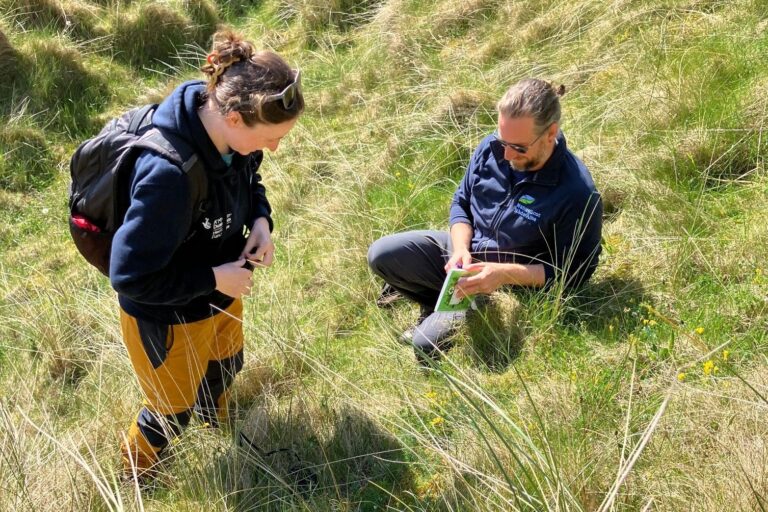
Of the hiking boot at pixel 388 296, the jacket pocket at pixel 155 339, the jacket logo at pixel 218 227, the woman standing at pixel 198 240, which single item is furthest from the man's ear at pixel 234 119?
the hiking boot at pixel 388 296

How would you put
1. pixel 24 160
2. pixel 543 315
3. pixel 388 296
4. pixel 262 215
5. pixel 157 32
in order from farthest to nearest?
1. pixel 157 32
2. pixel 24 160
3. pixel 388 296
4. pixel 543 315
5. pixel 262 215

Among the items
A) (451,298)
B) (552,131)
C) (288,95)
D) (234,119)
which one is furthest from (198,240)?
(552,131)

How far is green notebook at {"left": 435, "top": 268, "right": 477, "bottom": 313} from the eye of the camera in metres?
3.08

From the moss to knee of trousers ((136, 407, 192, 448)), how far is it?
401cm

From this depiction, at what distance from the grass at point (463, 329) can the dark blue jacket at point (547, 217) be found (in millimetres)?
200

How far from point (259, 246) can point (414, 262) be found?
3.81 feet

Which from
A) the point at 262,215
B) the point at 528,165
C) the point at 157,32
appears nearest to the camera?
the point at 262,215

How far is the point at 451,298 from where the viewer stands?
3.18m

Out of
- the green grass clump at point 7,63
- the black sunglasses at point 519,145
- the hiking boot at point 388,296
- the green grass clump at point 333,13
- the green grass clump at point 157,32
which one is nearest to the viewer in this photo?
the black sunglasses at point 519,145

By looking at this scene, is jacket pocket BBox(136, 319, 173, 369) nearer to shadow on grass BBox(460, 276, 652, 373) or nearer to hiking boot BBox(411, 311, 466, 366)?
hiking boot BBox(411, 311, 466, 366)

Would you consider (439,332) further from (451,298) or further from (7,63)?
(7,63)

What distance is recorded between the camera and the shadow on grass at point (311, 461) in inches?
98.1

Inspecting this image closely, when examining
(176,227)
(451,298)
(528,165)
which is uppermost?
(176,227)

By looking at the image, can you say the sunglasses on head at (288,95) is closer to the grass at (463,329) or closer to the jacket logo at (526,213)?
the grass at (463,329)
